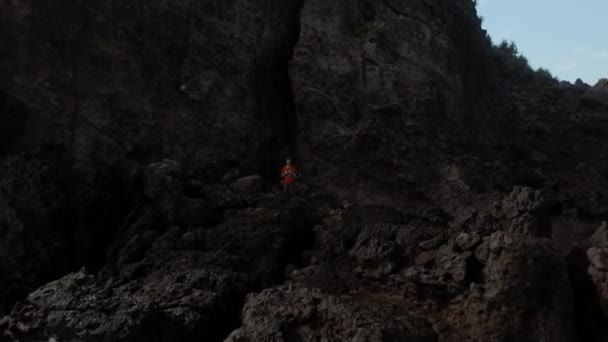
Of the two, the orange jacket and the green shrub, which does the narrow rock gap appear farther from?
the green shrub

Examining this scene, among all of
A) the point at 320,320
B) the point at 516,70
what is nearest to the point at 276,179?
the point at 320,320

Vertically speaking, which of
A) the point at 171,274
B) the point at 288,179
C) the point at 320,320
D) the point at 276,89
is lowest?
the point at 320,320

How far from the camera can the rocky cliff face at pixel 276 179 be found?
9727mm

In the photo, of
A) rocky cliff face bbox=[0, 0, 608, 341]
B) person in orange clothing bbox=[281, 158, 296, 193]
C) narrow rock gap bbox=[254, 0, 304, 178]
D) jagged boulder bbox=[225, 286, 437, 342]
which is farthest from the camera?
narrow rock gap bbox=[254, 0, 304, 178]

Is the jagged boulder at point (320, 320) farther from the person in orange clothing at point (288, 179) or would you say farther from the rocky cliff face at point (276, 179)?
the person in orange clothing at point (288, 179)

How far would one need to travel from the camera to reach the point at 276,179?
18094 millimetres

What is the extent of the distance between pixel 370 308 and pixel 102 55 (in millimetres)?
10243

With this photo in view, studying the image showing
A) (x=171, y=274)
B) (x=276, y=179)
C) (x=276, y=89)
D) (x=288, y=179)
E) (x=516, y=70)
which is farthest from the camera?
(x=516, y=70)

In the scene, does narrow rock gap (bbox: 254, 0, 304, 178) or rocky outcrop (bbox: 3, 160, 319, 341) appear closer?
rocky outcrop (bbox: 3, 160, 319, 341)

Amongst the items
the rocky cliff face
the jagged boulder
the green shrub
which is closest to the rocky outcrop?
the rocky cliff face

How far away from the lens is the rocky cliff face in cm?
973

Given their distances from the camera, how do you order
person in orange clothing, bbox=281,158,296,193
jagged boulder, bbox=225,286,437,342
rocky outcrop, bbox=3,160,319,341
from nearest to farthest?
jagged boulder, bbox=225,286,437,342, rocky outcrop, bbox=3,160,319,341, person in orange clothing, bbox=281,158,296,193

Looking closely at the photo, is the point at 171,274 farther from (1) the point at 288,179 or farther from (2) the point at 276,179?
(2) the point at 276,179

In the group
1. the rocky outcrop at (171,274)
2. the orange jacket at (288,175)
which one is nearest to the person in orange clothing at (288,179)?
the orange jacket at (288,175)
